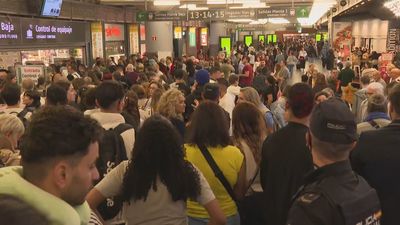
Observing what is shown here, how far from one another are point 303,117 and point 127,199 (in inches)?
54.1

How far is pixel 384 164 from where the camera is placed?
3.34 metres

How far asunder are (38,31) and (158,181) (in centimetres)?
1163

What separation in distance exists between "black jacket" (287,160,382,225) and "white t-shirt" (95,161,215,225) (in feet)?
3.19

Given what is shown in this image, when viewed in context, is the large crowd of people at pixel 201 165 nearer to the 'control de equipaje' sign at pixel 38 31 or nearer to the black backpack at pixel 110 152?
the black backpack at pixel 110 152

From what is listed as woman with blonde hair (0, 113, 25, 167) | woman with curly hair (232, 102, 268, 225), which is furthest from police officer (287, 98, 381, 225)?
woman with blonde hair (0, 113, 25, 167)

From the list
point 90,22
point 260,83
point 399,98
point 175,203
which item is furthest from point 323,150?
point 90,22

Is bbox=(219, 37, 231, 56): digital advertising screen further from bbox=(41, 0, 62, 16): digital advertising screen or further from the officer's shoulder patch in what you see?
the officer's shoulder patch

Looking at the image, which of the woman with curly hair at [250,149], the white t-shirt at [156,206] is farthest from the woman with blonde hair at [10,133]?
the woman with curly hair at [250,149]

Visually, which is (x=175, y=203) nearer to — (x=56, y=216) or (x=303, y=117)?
(x=303, y=117)

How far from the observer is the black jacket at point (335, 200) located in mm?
2143

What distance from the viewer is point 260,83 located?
11.0 meters

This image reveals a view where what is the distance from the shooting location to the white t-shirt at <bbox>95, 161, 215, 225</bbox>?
304 centimetres

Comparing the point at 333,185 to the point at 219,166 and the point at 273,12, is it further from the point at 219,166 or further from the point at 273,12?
the point at 273,12

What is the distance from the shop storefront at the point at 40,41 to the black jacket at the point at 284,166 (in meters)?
9.79
